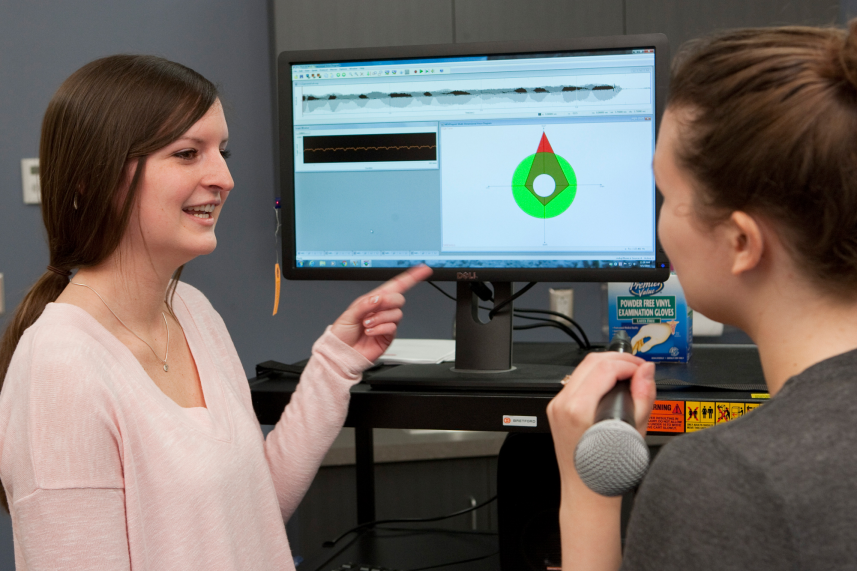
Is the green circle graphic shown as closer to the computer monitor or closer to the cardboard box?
the computer monitor

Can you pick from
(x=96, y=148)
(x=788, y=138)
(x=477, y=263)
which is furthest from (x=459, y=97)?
(x=788, y=138)

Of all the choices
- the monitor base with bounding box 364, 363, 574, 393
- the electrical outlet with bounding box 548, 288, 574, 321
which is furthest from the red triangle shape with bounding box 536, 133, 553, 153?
the electrical outlet with bounding box 548, 288, 574, 321

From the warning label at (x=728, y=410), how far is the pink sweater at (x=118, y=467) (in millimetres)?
475

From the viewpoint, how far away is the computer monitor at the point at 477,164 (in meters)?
1.01

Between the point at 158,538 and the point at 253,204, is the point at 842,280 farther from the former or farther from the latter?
the point at 253,204

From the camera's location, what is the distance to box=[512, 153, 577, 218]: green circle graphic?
103 centimetres

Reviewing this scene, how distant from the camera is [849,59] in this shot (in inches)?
20.7

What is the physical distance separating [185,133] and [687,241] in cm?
62

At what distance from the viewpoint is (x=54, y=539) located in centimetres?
→ 76

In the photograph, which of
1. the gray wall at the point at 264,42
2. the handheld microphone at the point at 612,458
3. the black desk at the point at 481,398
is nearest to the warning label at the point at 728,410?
the black desk at the point at 481,398

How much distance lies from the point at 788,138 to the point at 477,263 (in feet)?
1.88

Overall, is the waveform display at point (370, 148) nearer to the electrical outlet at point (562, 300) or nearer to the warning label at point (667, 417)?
the warning label at point (667, 417)

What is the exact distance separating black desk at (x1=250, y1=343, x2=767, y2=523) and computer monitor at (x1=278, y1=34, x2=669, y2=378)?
126 mm

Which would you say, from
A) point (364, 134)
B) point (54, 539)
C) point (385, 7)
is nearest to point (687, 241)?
point (364, 134)
